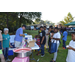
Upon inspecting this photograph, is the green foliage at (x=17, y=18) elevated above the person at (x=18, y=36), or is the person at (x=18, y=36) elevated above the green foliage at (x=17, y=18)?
the green foliage at (x=17, y=18)

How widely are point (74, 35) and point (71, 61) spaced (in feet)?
2.44

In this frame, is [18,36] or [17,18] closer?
[18,36]

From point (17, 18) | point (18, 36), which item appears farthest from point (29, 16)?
point (18, 36)

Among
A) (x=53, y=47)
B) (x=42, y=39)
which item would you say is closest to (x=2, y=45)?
(x=42, y=39)

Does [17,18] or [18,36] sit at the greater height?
[17,18]

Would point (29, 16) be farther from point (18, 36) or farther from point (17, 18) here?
point (18, 36)

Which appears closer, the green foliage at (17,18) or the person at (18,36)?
the person at (18,36)

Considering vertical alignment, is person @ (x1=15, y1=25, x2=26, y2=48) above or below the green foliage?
below

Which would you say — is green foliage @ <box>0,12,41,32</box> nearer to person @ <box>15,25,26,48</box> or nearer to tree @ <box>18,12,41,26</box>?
tree @ <box>18,12,41,26</box>

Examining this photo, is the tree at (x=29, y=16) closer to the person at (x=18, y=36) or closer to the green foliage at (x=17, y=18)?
the green foliage at (x=17, y=18)

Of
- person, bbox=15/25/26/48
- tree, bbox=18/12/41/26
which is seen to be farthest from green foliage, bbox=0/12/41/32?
person, bbox=15/25/26/48

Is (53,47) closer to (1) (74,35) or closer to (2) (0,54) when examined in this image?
(1) (74,35)

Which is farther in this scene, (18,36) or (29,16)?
(29,16)

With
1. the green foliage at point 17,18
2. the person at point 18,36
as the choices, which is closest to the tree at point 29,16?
the green foliage at point 17,18
